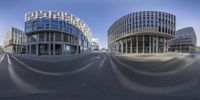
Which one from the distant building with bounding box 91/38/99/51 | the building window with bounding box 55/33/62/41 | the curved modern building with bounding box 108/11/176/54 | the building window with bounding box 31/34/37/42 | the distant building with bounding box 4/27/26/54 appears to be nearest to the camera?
the building window with bounding box 31/34/37/42

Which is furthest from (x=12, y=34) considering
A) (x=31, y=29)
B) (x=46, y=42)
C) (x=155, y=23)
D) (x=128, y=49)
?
(x=155, y=23)

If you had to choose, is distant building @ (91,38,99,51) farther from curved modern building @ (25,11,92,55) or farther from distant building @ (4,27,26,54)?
curved modern building @ (25,11,92,55)

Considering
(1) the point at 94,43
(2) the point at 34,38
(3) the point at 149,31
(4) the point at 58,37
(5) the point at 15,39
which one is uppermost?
(1) the point at 94,43

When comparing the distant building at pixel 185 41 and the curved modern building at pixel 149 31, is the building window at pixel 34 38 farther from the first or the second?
the distant building at pixel 185 41

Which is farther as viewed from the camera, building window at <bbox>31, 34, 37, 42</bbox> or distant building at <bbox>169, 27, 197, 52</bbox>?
distant building at <bbox>169, 27, 197, 52</bbox>

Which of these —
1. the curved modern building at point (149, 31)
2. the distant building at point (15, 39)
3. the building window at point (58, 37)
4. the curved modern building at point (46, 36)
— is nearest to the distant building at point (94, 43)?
the distant building at point (15, 39)

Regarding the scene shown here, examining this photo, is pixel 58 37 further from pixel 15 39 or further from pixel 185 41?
pixel 185 41

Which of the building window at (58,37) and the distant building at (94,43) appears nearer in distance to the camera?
the building window at (58,37)

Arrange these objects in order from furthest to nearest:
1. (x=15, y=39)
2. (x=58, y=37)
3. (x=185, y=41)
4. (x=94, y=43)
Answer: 1. (x=94, y=43)
2. (x=185, y=41)
3. (x=15, y=39)
4. (x=58, y=37)

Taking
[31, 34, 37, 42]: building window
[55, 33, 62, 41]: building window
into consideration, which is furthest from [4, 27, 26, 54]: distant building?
[55, 33, 62, 41]: building window

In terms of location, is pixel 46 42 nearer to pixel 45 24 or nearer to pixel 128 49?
pixel 45 24

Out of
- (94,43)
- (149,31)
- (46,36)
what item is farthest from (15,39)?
(94,43)

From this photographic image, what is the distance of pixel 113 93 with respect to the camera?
16.7ft

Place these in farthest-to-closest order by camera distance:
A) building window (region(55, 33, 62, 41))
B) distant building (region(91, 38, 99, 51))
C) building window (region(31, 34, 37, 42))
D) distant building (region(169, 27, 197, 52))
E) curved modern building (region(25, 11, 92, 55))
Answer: distant building (region(91, 38, 99, 51)) < distant building (region(169, 27, 197, 52)) < building window (region(55, 33, 62, 41)) < building window (region(31, 34, 37, 42)) < curved modern building (region(25, 11, 92, 55))
